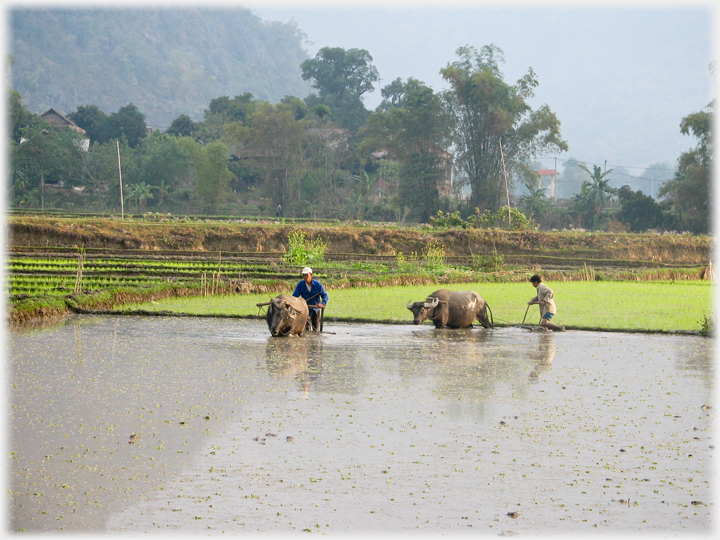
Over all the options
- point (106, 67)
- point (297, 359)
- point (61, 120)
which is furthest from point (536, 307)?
point (106, 67)

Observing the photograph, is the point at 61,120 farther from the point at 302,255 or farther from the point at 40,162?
the point at 302,255

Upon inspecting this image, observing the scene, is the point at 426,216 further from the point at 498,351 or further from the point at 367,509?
the point at 367,509

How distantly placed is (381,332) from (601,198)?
45482 millimetres

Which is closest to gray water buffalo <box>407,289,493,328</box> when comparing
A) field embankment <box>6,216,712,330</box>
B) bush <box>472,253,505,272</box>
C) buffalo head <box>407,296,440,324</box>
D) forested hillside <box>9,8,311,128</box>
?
buffalo head <box>407,296,440,324</box>

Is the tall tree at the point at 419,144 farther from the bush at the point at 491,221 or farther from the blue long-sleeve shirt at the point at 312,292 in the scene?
the blue long-sleeve shirt at the point at 312,292

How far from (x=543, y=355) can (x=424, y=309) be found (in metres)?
3.40

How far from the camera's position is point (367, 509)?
5.15 m

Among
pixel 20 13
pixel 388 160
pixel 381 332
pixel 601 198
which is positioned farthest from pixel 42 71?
pixel 381 332

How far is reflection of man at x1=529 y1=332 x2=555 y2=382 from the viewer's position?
1003 cm

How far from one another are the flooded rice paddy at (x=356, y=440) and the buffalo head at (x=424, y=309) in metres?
2.86

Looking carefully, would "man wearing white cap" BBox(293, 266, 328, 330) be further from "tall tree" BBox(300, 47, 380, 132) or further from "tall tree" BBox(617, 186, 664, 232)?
"tall tree" BBox(300, 47, 380, 132)

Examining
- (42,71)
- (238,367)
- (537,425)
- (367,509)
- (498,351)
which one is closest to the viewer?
(367,509)

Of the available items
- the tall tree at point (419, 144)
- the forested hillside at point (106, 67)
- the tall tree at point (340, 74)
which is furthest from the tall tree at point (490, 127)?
the forested hillside at point (106, 67)

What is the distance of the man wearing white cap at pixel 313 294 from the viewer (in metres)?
13.5
